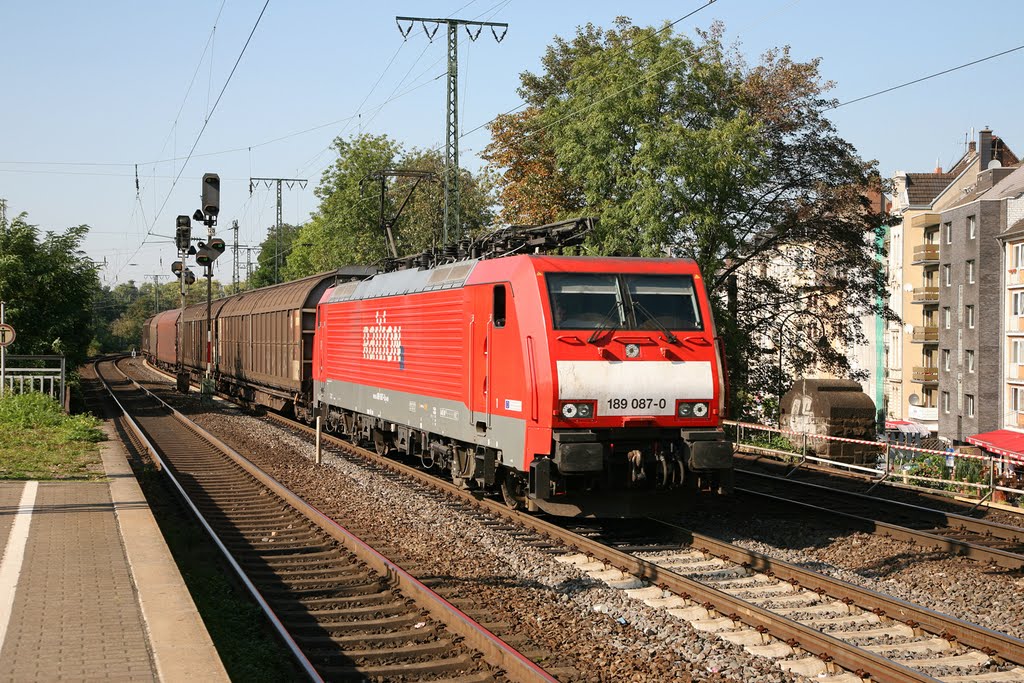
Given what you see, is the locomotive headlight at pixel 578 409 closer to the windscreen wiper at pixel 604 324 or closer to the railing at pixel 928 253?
the windscreen wiper at pixel 604 324

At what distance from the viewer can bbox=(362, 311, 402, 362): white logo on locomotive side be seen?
668 inches

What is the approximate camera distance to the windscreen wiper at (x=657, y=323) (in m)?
12.0

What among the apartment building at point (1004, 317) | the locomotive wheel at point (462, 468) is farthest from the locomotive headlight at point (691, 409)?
the apartment building at point (1004, 317)

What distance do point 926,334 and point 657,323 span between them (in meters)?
51.5

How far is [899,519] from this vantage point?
44.4 feet

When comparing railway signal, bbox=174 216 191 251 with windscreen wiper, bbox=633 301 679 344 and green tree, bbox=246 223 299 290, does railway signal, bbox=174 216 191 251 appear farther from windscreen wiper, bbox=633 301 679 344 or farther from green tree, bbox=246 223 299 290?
green tree, bbox=246 223 299 290

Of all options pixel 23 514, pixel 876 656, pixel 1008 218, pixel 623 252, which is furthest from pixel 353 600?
pixel 1008 218

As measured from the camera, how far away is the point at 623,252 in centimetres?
2589

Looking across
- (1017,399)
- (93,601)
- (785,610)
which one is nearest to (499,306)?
(785,610)

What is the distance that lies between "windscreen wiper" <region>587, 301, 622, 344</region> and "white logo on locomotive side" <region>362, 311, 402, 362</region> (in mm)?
5587

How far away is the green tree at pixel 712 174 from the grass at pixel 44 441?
12.9m

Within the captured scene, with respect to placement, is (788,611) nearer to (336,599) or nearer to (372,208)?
(336,599)

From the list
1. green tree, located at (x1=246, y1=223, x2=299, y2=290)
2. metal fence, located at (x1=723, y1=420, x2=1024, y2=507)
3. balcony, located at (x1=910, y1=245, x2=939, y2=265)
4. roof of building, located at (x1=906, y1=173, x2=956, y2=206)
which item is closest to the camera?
metal fence, located at (x1=723, y1=420, x2=1024, y2=507)

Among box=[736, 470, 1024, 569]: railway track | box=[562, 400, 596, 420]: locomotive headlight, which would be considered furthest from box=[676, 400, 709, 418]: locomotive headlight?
box=[736, 470, 1024, 569]: railway track
